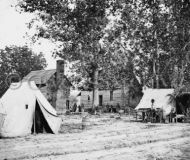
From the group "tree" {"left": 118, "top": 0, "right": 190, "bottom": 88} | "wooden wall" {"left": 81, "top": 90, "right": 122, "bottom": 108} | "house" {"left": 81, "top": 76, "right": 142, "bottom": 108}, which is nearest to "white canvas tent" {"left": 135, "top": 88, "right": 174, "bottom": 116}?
"tree" {"left": 118, "top": 0, "right": 190, "bottom": 88}

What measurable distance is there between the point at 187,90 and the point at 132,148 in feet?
57.0

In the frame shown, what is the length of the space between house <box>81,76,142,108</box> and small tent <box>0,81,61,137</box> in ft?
107

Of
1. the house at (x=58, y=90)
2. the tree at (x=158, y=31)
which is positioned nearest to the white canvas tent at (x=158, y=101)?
the tree at (x=158, y=31)

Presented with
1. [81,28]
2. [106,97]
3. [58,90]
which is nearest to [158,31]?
[81,28]

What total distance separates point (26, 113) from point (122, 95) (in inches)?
1514

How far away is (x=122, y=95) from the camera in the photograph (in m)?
52.4

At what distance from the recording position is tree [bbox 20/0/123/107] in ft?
96.2

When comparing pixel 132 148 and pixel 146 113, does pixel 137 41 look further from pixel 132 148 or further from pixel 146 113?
pixel 132 148

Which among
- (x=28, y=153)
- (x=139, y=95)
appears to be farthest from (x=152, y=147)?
(x=139, y=95)

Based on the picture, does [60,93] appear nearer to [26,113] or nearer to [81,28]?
[81,28]

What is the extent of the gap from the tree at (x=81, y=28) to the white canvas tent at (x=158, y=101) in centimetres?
995

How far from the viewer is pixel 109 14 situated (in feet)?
106

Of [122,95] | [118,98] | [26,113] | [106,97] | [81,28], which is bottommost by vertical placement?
[26,113]

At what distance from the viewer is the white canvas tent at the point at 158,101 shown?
955 inches
